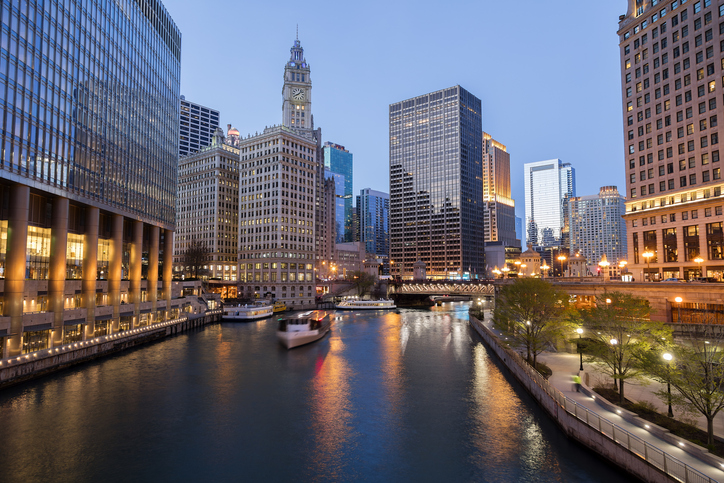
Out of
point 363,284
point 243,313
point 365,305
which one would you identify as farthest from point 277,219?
point 363,284

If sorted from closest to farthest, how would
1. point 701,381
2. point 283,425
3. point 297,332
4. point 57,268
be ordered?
point 701,381 → point 283,425 → point 57,268 → point 297,332

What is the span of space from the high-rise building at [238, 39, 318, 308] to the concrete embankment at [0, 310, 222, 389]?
6412 centimetres

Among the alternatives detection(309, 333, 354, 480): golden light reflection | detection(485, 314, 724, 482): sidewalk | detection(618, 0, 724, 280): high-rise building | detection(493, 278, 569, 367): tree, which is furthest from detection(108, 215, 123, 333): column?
detection(618, 0, 724, 280): high-rise building

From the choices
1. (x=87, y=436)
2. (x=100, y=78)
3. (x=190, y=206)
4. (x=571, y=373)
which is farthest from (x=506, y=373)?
(x=190, y=206)

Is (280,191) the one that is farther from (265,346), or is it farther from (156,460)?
(156,460)

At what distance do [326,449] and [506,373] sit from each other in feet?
97.2

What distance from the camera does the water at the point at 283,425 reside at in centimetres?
2676

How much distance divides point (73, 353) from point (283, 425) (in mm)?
36309

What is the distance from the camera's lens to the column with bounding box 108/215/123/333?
235ft

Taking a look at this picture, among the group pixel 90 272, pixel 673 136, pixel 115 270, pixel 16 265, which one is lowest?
pixel 90 272

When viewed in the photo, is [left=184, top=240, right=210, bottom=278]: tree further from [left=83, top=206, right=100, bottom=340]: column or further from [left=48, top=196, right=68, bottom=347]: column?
[left=48, top=196, right=68, bottom=347]: column

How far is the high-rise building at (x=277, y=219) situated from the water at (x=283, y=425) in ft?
303

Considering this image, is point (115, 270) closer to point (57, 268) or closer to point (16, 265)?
point (57, 268)

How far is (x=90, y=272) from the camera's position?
63906 mm
